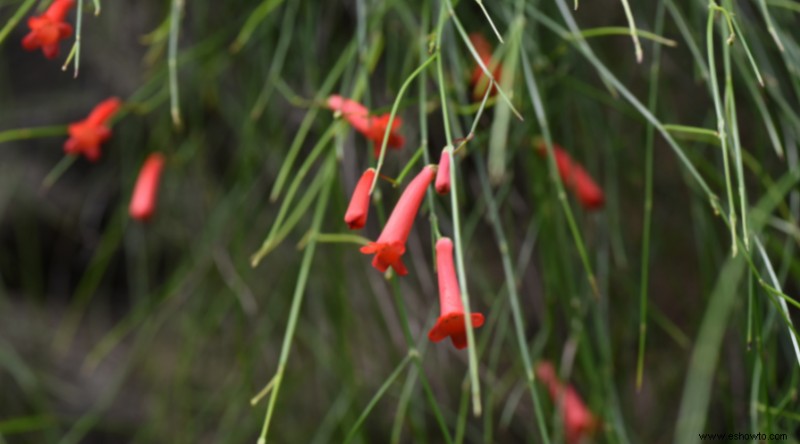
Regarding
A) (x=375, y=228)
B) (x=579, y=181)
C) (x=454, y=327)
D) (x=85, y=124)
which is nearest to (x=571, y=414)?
(x=579, y=181)

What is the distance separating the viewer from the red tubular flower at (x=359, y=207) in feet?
2.18

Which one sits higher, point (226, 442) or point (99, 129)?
point (99, 129)

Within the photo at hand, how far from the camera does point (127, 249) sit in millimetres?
1500

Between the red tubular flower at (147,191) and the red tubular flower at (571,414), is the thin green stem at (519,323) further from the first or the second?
the red tubular flower at (147,191)

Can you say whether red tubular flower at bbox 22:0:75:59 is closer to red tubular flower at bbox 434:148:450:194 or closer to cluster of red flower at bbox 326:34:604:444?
cluster of red flower at bbox 326:34:604:444

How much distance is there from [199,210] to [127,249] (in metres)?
0.13

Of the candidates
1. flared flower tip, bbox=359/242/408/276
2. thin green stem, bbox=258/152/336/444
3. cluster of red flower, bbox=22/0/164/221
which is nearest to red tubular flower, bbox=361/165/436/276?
flared flower tip, bbox=359/242/408/276

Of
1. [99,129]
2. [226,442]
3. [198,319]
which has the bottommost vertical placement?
[226,442]

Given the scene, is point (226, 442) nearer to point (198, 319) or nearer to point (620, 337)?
point (198, 319)

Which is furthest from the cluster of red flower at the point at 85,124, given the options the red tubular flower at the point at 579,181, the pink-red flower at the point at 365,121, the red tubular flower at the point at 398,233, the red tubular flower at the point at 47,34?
the red tubular flower at the point at 579,181

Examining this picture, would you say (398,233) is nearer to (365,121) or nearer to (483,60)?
(365,121)

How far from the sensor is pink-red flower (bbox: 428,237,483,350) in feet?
2.10

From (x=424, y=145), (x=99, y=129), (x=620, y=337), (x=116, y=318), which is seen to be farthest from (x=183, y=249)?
(x=424, y=145)

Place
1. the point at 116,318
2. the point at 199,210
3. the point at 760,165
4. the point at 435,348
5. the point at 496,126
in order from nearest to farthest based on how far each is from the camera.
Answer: the point at 496,126 → the point at 760,165 → the point at 435,348 → the point at 199,210 → the point at 116,318
